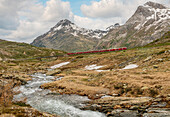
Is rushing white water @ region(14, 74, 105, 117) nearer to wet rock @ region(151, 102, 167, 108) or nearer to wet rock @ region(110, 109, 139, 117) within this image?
wet rock @ region(110, 109, 139, 117)

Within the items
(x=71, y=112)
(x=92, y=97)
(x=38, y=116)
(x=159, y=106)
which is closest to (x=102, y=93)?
(x=92, y=97)

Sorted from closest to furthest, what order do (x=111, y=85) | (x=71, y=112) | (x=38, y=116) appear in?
(x=38, y=116) → (x=71, y=112) → (x=111, y=85)

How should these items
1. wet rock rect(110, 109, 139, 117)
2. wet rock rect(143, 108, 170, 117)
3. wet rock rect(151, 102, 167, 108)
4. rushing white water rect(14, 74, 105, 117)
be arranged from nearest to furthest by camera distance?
wet rock rect(143, 108, 170, 117), wet rock rect(110, 109, 139, 117), wet rock rect(151, 102, 167, 108), rushing white water rect(14, 74, 105, 117)

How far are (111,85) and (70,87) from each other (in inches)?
382

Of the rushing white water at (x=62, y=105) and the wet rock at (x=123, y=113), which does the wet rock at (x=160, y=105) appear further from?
the rushing white water at (x=62, y=105)

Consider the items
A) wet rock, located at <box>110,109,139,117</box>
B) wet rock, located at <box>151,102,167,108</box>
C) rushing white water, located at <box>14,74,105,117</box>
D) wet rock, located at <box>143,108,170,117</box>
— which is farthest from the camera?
rushing white water, located at <box>14,74,105,117</box>

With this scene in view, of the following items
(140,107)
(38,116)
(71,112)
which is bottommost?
(71,112)

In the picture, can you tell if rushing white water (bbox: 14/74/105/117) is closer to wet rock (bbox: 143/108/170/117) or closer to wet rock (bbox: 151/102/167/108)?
wet rock (bbox: 143/108/170/117)

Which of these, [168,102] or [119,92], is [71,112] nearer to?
[119,92]

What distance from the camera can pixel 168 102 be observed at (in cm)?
1736

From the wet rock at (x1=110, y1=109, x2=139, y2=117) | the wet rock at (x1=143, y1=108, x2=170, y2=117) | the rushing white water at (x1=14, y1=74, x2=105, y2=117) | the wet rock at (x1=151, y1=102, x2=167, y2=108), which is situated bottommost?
the rushing white water at (x1=14, y1=74, x2=105, y2=117)

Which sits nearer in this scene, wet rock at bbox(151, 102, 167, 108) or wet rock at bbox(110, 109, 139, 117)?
wet rock at bbox(110, 109, 139, 117)

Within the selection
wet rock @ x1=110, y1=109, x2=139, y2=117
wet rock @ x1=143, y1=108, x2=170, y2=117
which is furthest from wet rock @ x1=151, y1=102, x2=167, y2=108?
wet rock @ x1=110, y1=109, x2=139, y2=117

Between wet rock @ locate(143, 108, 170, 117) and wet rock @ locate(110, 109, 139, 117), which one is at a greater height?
wet rock @ locate(143, 108, 170, 117)
